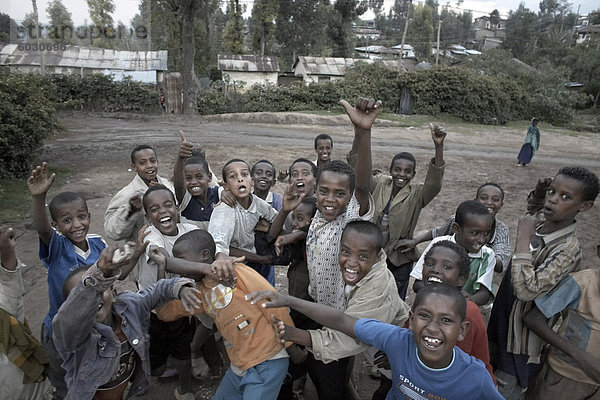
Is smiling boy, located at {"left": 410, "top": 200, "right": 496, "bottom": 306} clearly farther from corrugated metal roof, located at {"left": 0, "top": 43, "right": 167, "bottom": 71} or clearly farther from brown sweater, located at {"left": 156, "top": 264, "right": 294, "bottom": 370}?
corrugated metal roof, located at {"left": 0, "top": 43, "right": 167, "bottom": 71}

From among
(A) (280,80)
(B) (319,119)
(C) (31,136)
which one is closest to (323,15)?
(A) (280,80)

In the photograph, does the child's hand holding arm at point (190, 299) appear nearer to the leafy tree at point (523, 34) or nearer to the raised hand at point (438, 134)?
the raised hand at point (438, 134)

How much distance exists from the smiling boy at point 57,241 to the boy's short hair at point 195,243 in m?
0.79

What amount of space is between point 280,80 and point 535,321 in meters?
28.0

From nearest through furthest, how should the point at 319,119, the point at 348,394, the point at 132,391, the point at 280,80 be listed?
the point at 132,391 < the point at 348,394 < the point at 319,119 < the point at 280,80

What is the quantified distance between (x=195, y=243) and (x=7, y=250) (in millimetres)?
1010

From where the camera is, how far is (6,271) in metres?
2.13

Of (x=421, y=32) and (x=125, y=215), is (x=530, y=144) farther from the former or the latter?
(x=421, y=32)

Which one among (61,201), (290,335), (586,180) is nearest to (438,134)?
(586,180)

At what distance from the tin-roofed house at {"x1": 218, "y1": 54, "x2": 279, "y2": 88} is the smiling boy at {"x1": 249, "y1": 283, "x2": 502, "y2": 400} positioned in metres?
25.6

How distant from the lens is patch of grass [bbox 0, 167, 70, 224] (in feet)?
20.0

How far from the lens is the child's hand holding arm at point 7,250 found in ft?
6.86

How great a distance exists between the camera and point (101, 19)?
4178cm

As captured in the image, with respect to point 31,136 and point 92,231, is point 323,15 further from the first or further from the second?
point 92,231
